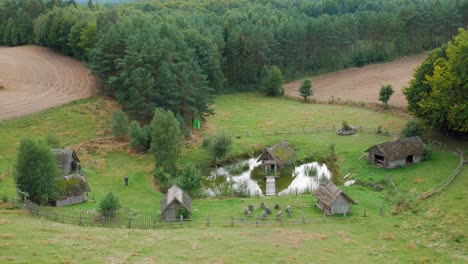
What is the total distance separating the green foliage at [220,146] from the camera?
63.5 m

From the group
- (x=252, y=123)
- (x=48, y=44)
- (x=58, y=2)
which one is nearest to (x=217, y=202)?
(x=252, y=123)

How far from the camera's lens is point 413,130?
64.9 metres

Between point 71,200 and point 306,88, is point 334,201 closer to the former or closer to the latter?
point 71,200

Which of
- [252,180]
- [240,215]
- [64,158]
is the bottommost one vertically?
[240,215]

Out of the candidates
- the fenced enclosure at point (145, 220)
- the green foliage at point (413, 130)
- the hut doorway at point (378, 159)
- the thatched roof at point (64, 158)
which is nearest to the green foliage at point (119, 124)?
the thatched roof at point (64, 158)

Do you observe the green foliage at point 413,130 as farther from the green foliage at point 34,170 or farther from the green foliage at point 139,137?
the green foliage at point 34,170

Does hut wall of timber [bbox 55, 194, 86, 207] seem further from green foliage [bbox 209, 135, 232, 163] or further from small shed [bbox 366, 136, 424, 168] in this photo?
small shed [bbox 366, 136, 424, 168]

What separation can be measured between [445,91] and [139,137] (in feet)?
122

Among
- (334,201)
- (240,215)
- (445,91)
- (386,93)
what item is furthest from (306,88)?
(240,215)

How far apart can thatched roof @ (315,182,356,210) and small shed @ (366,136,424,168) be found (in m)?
12.7

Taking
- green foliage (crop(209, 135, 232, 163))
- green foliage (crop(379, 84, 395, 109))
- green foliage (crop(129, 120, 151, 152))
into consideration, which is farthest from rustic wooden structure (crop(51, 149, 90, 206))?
A: green foliage (crop(379, 84, 395, 109))

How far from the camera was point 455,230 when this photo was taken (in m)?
43.1

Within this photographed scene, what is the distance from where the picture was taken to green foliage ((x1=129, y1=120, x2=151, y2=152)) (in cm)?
6469

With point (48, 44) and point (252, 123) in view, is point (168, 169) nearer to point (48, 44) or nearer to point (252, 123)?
point (252, 123)
